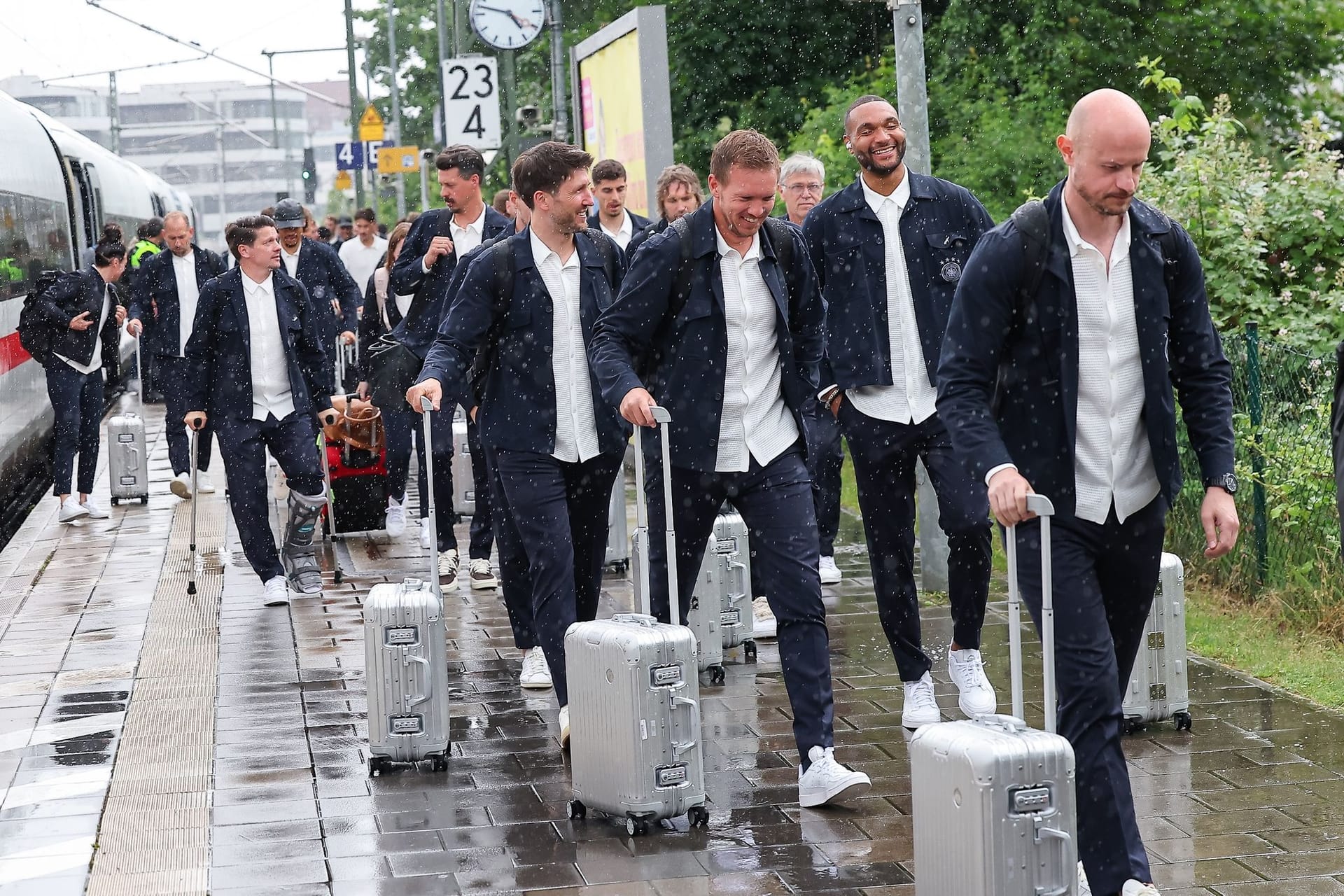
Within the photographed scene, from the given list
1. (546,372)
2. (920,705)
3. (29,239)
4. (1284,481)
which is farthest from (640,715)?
(29,239)

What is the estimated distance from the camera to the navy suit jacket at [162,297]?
1479 cm

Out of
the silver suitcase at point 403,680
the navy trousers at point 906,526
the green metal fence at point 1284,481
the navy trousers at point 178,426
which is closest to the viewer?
the silver suitcase at point 403,680

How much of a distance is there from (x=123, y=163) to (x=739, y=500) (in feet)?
95.1

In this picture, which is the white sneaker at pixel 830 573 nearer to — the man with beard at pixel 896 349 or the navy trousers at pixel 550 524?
the man with beard at pixel 896 349

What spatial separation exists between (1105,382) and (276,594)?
6.30m

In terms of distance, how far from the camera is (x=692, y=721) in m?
5.55

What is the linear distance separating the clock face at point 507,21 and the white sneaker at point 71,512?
258 inches

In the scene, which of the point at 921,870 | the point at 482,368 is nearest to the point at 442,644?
the point at 482,368

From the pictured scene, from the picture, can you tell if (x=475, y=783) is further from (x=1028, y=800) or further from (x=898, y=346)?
(x=1028, y=800)

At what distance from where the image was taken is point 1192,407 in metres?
4.69

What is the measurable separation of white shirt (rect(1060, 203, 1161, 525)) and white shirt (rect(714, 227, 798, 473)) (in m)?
1.54

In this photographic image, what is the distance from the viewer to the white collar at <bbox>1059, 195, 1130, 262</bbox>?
4.48m

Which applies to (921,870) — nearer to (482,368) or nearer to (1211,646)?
(482,368)

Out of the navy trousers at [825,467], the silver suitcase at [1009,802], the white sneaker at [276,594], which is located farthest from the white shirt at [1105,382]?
the white sneaker at [276,594]
